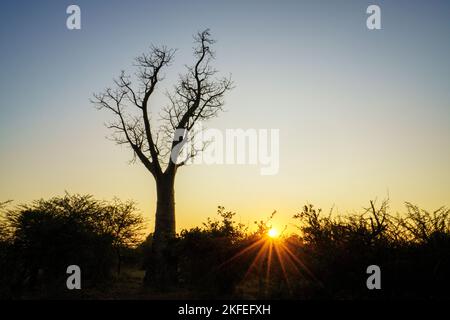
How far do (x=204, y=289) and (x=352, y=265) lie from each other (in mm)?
4467

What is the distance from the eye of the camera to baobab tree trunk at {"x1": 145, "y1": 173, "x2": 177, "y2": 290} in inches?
515

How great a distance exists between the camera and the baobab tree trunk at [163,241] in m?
13.1

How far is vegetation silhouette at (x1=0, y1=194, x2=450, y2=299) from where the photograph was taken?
879cm

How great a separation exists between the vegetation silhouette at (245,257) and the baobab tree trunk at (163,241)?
→ 0.76 feet

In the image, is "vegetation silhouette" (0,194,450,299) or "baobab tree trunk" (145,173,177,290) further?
"baobab tree trunk" (145,173,177,290)

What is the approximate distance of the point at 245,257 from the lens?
1077 cm

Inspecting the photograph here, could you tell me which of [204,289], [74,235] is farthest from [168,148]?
[204,289]

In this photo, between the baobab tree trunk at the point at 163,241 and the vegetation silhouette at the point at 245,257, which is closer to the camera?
the vegetation silhouette at the point at 245,257

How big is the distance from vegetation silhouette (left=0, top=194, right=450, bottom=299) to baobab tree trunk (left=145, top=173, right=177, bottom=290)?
0.23 metres

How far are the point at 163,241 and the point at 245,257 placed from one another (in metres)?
4.37

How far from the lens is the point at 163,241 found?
13.9 meters

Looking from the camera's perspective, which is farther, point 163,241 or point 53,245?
point 163,241

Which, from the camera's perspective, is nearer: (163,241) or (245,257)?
(245,257)
